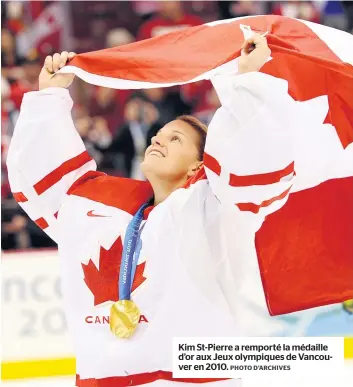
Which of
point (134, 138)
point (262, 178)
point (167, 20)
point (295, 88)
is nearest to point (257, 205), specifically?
point (262, 178)

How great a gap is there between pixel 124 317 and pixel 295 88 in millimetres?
674

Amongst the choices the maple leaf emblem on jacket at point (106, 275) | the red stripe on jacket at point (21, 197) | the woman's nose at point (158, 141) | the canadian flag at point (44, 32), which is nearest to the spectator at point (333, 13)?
the canadian flag at point (44, 32)

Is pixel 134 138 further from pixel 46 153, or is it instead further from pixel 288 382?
pixel 46 153

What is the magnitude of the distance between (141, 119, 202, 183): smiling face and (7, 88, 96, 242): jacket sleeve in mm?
224

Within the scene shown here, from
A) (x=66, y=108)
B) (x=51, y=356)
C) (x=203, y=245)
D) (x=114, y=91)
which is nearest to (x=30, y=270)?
(x=51, y=356)

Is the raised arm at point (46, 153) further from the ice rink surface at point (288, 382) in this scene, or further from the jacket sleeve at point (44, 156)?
the ice rink surface at point (288, 382)

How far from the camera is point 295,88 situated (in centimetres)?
212

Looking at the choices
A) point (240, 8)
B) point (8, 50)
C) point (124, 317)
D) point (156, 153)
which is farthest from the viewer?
point (240, 8)

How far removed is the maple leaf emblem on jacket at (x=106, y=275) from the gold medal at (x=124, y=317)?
6 cm

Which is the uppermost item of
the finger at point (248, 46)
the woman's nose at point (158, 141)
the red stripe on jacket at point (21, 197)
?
the finger at point (248, 46)

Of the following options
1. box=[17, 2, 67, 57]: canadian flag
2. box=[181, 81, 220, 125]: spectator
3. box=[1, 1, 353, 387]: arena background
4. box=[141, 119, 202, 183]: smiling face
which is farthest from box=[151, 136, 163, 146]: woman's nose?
box=[17, 2, 67, 57]: canadian flag

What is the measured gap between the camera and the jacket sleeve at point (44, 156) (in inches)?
89.9

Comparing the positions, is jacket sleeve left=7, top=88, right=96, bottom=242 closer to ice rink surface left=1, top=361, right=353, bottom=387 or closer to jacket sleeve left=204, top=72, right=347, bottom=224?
jacket sleeve left=204, top=72, right=347, bottom=224

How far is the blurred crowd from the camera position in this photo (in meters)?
4.14
